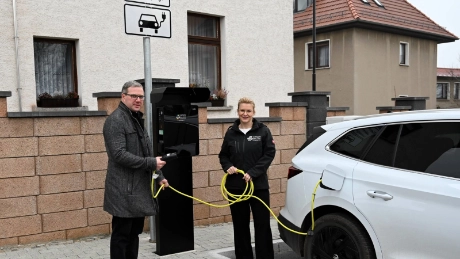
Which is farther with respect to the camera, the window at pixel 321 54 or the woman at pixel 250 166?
the window at pixel 321 54

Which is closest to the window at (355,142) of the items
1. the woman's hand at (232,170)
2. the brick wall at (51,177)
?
the woman's hand at (232,170)

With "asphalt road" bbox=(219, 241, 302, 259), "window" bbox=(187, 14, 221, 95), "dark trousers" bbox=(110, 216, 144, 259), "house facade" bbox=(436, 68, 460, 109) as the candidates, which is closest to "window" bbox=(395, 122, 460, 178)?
"asphalt road" bbox=(219, 241, 302, 259)

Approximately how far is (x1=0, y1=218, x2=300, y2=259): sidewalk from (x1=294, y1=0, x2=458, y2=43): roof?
49.7 ft

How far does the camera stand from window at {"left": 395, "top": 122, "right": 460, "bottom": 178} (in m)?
A: 3.46

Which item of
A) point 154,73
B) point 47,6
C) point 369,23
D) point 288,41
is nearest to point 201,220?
point 154,73

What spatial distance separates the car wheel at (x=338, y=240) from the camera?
12.3 ft

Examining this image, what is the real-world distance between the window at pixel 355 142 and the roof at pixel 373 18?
15.8 metres

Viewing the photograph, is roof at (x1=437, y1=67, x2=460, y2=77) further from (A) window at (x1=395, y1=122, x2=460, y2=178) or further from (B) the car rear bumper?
(A) window at (x1=395, y1=122, x2=460, y2=178)

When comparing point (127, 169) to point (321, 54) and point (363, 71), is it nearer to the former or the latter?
point (363, 71)

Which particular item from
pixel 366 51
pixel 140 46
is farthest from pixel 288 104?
pixel 366 51

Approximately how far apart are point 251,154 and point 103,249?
7.07 feet

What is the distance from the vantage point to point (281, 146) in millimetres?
7379

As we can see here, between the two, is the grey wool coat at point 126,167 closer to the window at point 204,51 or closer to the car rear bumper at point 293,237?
the car rear bumper at point 293,237

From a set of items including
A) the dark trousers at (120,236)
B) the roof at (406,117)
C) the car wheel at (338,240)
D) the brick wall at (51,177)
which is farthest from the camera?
the brick wall at (51,177)
